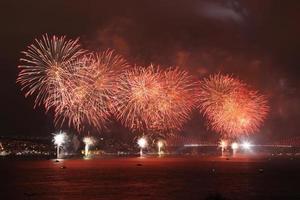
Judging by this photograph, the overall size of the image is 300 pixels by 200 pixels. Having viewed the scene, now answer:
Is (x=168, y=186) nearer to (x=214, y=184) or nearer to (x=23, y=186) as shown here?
(x=214, y=184)

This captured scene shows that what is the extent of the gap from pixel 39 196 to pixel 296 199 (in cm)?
2508

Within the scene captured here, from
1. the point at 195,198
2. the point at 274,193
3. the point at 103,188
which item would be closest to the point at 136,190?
the point at 103,188

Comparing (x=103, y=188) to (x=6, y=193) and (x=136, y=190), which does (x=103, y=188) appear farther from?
(x=6, y=193)

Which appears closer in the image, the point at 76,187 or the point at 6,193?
the point at 6,193

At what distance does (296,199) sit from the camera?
54.5 m

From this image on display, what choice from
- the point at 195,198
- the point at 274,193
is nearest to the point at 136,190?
the point at 195,198

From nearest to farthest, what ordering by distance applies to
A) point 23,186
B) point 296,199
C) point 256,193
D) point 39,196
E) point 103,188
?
1. point 296,199
2. point 39,196
3. point 256,193
4. point 103,188
5. point 23,186

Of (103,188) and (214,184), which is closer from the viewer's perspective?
(103,188)

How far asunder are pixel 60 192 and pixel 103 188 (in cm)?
656

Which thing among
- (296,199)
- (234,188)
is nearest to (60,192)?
(234,188)

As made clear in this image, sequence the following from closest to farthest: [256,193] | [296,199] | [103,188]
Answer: [296,199] → [256,193] → [103,188]

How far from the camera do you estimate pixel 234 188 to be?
228 feet

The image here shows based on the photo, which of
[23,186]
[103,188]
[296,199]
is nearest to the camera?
[296,199]

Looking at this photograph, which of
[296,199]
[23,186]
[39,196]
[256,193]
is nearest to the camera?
[296,199]
